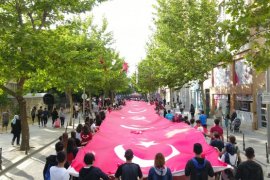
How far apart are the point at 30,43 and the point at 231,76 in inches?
951

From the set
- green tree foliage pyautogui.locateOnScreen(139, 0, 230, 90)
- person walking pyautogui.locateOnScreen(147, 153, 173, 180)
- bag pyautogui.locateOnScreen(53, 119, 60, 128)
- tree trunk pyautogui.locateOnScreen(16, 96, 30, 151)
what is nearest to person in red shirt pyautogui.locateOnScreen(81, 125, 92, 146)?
person walking pyautogui.locateOnScreen(147, 153, 173, 180)

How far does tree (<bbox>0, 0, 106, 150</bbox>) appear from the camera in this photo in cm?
1633

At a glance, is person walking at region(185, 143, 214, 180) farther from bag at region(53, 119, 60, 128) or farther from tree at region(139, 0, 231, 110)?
bag at region(53, 119, 60, 128)

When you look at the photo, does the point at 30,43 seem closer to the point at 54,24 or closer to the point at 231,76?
the point at 54,24

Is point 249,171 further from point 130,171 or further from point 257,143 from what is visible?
point 257,143

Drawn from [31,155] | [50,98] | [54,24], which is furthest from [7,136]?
[50,98]

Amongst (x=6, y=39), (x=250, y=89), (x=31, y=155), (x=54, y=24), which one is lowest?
(x=31, y=155)

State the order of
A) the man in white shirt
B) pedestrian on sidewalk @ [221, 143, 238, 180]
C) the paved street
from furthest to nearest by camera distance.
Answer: the paved street → pedestrian on sidewalk @ [221, 143, 238, 180] → the man in white shirt

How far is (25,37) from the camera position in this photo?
1608 cm

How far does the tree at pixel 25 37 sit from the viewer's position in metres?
16.3

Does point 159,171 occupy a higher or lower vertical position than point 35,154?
higher

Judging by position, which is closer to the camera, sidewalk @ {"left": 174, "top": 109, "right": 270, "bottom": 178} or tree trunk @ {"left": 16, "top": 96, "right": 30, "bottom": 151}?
sidewalk @ {"left": 174, "top": 109, "right": 270, "bottom": 178}

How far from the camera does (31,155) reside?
18.7m

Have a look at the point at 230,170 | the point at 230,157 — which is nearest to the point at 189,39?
the point at 230,157
